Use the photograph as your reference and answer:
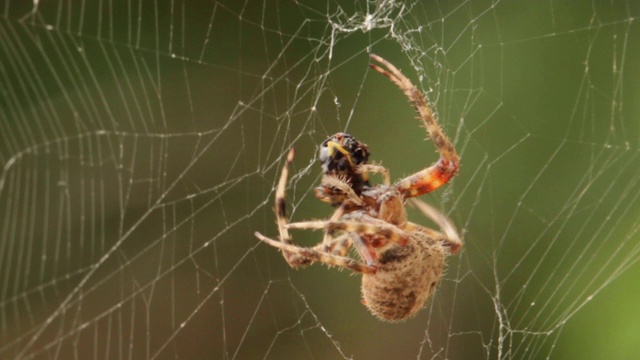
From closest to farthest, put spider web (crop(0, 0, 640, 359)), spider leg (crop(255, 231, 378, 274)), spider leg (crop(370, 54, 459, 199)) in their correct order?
spider leg (crop(255, 231, 378, 274)) < spider leg (crop(370, 54, 459, 199)) < spider web (crop(0, 0, 640, 359))

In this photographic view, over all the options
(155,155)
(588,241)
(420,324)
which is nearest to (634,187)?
(588,241)

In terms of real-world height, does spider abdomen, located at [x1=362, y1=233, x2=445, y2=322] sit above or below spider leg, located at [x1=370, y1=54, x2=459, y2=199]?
below

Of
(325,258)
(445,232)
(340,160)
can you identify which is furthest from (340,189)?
(445,232)

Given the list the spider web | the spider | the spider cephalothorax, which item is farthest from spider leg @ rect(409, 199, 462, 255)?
the spider web

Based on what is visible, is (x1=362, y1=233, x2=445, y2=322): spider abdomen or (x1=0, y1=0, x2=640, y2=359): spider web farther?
(x1=0, y1=0, x2=640, y2=359): spider web

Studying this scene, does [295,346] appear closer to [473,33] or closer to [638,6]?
[473,33]

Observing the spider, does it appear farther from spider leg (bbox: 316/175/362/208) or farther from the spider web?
the spider web

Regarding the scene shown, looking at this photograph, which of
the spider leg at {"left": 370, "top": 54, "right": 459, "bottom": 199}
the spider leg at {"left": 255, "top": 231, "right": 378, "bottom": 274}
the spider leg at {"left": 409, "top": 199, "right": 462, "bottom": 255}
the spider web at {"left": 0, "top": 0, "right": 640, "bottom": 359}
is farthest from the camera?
the spider web at {"left": 0, "top": 0, "right": 640, "bottom": 359}
